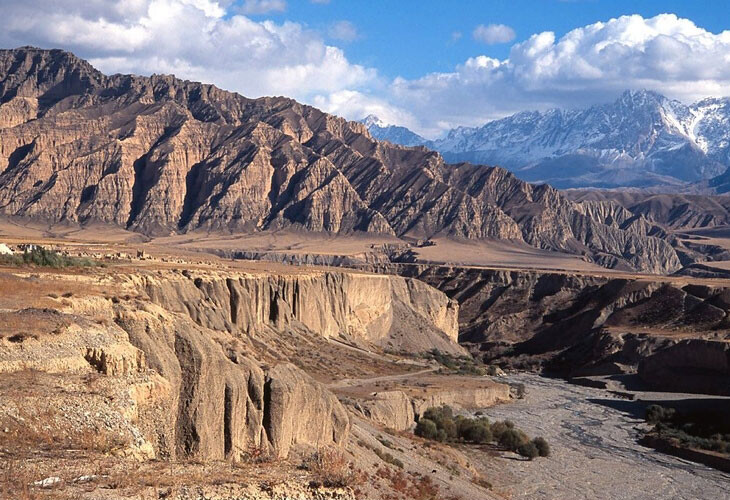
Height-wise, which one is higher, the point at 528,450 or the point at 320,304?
the point at 320,304

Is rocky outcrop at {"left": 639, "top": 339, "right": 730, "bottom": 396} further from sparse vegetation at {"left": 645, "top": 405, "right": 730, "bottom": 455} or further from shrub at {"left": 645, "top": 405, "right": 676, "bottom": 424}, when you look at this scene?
sparse vegetation at {"left": 645, "top": 405, "right": 730, "bottom": 455}

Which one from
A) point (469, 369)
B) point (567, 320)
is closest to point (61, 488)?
point (469, 369)

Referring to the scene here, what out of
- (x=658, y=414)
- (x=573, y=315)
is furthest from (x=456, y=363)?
(x=573, y=315)

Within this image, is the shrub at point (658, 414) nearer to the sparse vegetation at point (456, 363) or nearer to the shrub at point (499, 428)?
→ the shrub at point (499, 428)

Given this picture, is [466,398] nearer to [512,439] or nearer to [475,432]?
[475,432]

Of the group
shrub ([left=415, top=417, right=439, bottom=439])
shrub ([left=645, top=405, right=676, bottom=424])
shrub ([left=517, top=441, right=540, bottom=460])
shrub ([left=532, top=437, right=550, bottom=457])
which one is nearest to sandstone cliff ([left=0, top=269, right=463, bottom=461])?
shrub ([left=415, top=417, right=439, bottom=439])

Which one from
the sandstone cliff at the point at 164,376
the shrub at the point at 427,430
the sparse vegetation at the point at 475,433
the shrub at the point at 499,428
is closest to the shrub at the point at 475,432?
Result: the sparse vegetation at the point at 475,433
